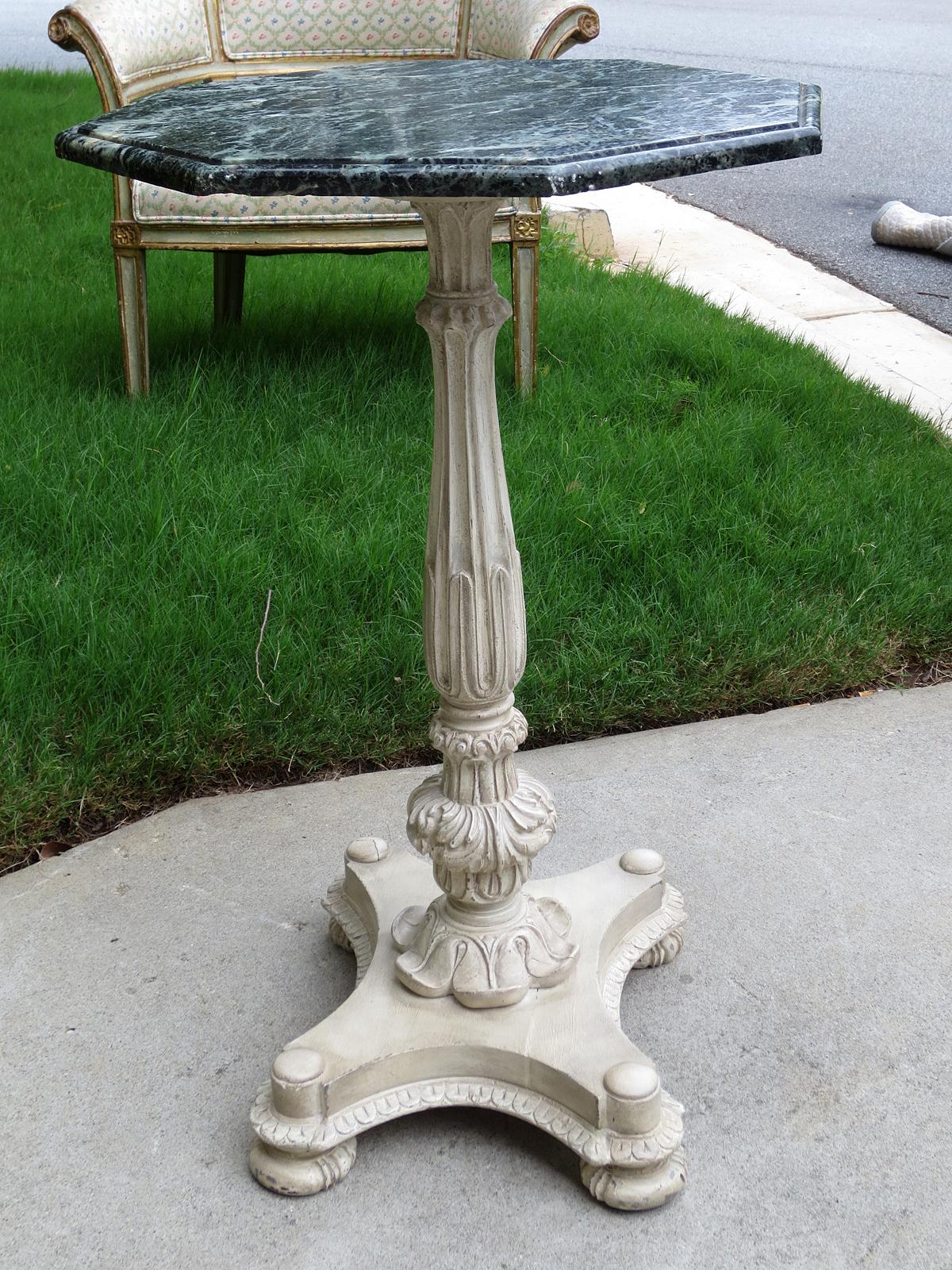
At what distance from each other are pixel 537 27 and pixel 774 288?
1.75 meters

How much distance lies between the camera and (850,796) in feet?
6.91

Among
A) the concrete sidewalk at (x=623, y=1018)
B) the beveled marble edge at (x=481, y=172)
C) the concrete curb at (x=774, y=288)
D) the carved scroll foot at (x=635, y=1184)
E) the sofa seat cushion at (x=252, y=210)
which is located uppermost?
the beveled marble edge at (x=481, y=172)

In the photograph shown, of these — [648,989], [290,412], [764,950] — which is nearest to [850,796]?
[764,950]

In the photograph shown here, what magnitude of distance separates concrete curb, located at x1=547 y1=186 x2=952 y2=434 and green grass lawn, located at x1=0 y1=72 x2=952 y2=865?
0.29 meters

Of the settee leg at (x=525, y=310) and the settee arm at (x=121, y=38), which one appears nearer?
the settee arm at (x=121, y=38)

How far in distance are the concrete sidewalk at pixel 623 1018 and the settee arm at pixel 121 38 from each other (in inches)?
77.3

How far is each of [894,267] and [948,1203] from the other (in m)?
4.18

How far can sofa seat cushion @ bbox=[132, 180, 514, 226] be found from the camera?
3143mm

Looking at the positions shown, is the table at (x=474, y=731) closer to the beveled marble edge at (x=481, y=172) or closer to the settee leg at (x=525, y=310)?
the beveled marble edge at (x=481, y=172)

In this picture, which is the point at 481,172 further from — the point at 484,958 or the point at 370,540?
the point at 370,540

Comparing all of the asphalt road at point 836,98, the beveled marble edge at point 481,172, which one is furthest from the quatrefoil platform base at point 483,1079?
the asphalt road at point 836,98

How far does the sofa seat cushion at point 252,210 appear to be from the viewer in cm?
314

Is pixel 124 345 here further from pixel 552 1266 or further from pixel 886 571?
pixel 552 1266

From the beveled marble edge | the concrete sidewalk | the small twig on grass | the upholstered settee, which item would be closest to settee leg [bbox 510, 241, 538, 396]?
the upholstered settee
